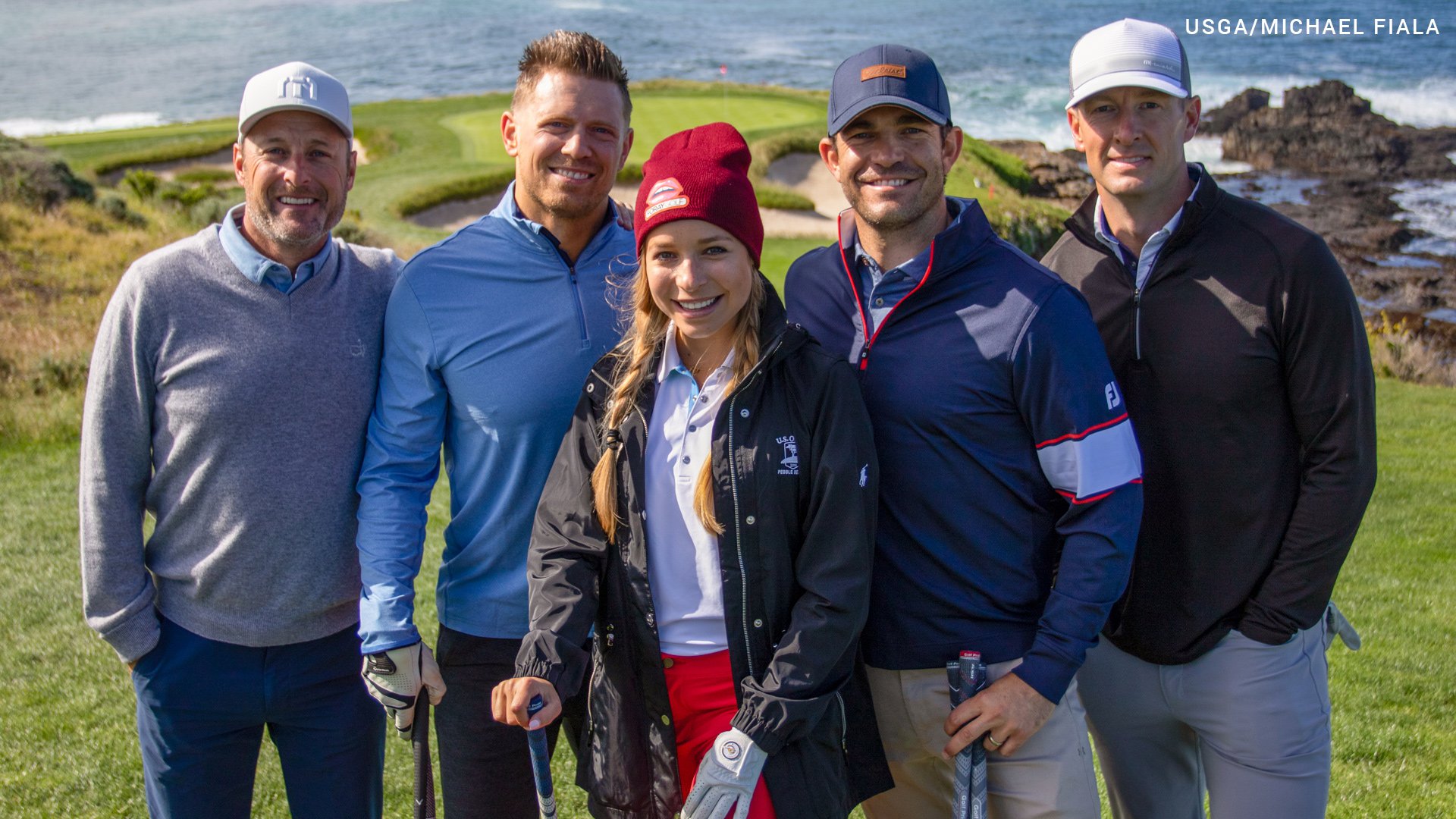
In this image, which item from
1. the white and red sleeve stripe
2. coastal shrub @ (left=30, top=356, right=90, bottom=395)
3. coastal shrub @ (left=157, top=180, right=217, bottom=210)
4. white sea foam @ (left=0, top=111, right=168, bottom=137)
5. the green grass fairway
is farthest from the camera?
white sea foam @ (left=0, top=111, right=168, bottom=137)

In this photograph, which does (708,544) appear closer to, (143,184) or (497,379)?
(497,379)

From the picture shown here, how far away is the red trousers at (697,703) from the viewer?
2.51m

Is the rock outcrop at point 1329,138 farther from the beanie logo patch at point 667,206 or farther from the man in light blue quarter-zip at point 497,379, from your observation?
the beanie logo patch at point 667,206

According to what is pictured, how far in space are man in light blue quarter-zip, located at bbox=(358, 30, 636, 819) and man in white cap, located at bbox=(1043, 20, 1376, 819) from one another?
1.42 m

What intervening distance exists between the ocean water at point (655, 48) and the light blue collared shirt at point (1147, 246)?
122 feet

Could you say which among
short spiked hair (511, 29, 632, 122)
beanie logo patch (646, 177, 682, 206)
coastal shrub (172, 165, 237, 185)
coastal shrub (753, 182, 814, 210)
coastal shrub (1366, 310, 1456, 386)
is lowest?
coastal shrub (1366, 310, 1456, 386)

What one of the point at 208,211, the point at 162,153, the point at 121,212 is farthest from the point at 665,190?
the point at 162,153

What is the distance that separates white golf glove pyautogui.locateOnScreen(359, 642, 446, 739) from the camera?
277 centimetres

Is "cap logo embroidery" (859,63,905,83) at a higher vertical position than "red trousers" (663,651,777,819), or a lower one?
higher

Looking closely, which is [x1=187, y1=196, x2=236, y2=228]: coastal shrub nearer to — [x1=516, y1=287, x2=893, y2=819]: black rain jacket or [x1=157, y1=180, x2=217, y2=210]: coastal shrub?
[x1=157, y1=180, x2=217, y2=210]: coastal shrub

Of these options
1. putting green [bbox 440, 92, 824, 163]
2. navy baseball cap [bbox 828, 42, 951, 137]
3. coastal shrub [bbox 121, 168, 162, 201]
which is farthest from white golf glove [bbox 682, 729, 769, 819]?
coastal shrub [bbox 121, 168, 162, 201]

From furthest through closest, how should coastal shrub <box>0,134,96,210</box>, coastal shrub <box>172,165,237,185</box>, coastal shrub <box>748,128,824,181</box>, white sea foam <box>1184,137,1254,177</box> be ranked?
white sea foam <box>1184,137,1254,177</box> < coastal shrub <box>172,165,237,185</box> < coastal shrub <box>748,128,824,181</box> < coastal shrub <box>0,134,96,210</box>

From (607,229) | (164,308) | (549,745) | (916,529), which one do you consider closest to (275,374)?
(164,308)

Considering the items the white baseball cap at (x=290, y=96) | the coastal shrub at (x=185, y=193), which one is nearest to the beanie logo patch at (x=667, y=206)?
the white baseball cap at (x=290, y=96)
